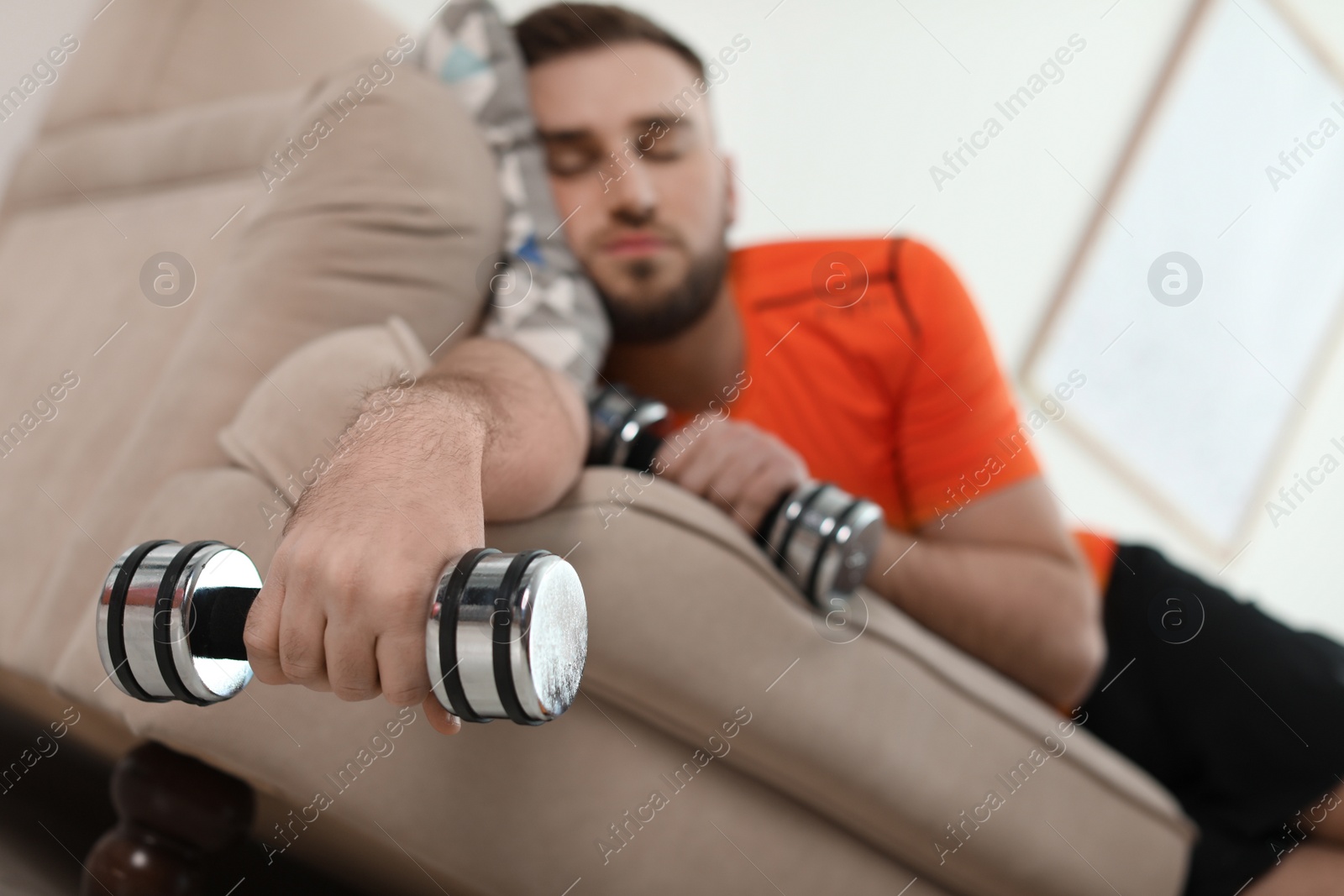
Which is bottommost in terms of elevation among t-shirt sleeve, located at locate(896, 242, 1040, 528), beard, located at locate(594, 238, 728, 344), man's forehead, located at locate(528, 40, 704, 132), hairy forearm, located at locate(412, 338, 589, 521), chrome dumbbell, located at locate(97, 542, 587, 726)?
t-shirt sleeve, located at locate(896, 242, 1040, 528)

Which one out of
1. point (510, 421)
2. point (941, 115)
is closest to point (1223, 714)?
point (510, 421)

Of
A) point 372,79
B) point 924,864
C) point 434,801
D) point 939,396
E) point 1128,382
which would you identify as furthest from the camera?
point 1128,382

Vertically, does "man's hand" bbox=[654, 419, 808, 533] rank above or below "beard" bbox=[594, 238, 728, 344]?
above

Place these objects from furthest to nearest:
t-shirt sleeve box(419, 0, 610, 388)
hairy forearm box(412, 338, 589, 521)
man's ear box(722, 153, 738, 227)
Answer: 1. man's ear box(722, 153, 738, 227)
2. t-shirt sleeve box(419, 0, 610, 388)
3. hairy forearm box(412, 338, 589, 521)

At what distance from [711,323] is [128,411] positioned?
782 millimetres

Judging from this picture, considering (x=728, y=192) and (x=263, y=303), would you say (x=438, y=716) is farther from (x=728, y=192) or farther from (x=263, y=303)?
(x=728, y=192)

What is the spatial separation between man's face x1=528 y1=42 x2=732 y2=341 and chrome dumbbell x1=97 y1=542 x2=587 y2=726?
850 millimetres

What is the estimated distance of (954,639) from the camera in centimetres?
98

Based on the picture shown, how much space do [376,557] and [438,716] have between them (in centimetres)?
8

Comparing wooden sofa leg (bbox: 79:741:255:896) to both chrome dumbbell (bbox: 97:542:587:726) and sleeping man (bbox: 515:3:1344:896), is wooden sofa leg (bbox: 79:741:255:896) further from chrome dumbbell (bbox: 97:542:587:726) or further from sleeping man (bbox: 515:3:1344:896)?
sleeping man (bbox: 515:3:1344:896)

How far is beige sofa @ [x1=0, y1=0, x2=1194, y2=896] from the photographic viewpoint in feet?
1.90

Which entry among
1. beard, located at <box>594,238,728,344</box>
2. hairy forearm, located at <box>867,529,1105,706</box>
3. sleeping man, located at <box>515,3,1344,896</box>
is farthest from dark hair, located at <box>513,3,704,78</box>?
hairy forearm, located at <box>867,529,1105,706</box>

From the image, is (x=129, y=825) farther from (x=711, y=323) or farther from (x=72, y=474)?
(x=711, y=323)

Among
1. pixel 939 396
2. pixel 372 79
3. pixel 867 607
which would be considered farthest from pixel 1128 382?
pixel 372 79
